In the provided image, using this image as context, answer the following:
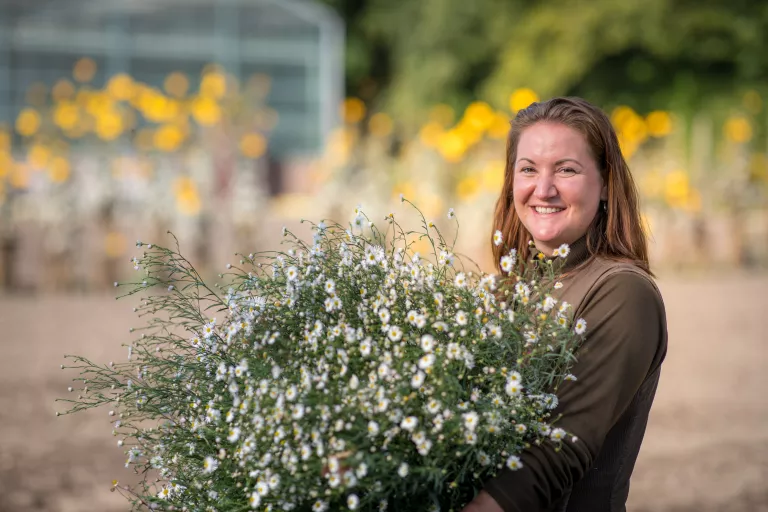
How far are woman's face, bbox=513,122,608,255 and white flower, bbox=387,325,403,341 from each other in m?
0.49

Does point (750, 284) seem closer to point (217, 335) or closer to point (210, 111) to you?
point (210, 111)

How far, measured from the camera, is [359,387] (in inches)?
66.6

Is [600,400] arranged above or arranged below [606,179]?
below

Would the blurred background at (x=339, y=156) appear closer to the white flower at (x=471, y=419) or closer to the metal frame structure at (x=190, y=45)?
the metal frame structure at (x=190, y=45)

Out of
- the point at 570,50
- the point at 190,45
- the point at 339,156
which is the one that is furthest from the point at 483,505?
the point at 570,50

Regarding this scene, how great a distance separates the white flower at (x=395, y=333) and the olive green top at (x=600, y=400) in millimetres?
303

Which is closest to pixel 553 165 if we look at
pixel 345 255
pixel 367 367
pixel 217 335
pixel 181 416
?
pixel 345 255

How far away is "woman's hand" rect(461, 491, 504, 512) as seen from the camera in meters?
1.69

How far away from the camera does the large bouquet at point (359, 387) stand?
64.6 inches

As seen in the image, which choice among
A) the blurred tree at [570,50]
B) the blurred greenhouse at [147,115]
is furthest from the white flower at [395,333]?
the blurred tree at [570,50]

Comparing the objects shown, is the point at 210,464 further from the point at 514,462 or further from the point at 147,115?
the point at 147,115

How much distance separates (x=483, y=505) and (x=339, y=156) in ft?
35.1

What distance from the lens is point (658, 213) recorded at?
455 inches

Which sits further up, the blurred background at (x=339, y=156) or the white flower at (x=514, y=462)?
the blurred background at (x=339, y=156)
